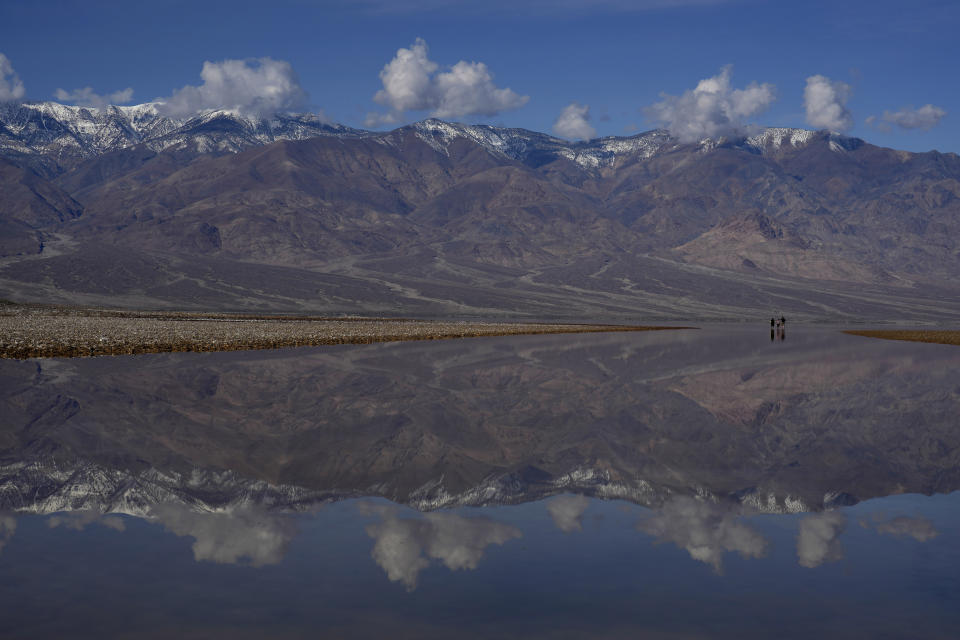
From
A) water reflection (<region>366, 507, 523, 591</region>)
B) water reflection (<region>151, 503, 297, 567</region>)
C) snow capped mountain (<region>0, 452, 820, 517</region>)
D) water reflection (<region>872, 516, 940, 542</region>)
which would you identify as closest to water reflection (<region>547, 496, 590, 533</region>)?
snow capped mountain (<region>0, 452, 820, 517</region>)

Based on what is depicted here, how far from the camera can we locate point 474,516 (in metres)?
10.8

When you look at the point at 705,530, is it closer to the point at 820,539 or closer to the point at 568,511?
the point at 820,539

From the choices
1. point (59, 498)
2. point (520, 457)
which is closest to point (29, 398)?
point (59, 498)

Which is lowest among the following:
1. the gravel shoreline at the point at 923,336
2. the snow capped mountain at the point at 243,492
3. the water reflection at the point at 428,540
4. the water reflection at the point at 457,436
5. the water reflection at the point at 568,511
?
the gravel shoreline at the point at 923,336

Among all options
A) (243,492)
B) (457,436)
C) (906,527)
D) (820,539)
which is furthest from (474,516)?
(457,436)

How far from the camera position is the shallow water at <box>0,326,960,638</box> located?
7.42 metres

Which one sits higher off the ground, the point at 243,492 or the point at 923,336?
the point at 243,492

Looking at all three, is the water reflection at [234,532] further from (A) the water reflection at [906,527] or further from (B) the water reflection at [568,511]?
(A) the water reflection at [906,527]

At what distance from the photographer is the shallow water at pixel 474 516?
7.42m

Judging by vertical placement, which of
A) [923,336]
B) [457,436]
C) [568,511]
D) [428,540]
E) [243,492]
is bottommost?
[923,336]

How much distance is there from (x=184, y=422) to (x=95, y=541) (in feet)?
30.8

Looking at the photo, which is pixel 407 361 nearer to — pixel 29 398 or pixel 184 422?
pixel 29 398

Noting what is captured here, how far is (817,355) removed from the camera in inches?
1877

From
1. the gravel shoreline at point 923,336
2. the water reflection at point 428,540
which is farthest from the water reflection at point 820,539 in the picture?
the gravel shoreline at point 923,336
